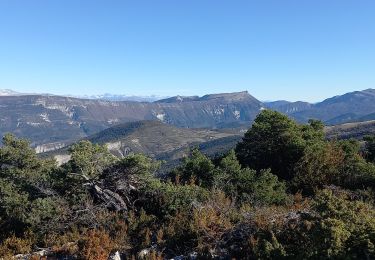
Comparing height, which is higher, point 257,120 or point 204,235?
point 257,120

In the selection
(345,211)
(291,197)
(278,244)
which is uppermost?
(345,211)

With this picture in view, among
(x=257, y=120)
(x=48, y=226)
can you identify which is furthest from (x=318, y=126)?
(x=48, y=226)

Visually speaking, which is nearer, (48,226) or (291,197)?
(48,226)

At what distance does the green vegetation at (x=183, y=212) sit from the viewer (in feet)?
→ 37.4

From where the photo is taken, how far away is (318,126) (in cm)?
3947

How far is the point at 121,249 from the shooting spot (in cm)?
1356

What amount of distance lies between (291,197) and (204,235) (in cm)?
932

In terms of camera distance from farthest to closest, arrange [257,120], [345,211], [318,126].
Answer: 1. [318,126]
2. [257,120]
3. [345,211]

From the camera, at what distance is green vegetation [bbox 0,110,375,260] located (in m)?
11.4

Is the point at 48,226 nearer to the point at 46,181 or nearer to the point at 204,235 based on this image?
the point at 46,181

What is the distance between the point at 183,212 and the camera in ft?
51.8

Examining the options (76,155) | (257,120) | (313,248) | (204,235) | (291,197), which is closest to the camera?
(313,248)

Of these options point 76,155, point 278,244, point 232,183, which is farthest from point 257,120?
point 278,244

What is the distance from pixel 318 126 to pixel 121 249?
99.1ft
